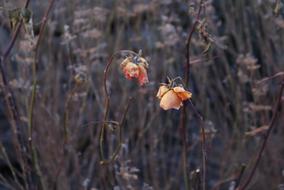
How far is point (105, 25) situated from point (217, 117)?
0.94 m

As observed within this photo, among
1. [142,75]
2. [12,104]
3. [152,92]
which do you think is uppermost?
[142,75]

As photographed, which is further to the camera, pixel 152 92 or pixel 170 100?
pixel 152 92

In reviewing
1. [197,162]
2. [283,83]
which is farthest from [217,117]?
[283,83]

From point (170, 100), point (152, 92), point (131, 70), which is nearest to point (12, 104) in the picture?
point (131, 70)

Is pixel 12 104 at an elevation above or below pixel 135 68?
below

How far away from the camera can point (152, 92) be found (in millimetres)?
3740

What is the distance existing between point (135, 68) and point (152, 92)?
1.74m

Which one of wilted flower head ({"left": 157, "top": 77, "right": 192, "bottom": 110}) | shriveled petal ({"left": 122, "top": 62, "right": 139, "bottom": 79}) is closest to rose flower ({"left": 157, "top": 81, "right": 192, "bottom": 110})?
wilted flower head ({"left": 157, "top": 77, "right": 192, "bottom": 110})

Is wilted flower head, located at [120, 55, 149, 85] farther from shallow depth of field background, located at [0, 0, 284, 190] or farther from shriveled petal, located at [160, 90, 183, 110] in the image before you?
shallow depth of field background, located at [0, 0, 284, 190]

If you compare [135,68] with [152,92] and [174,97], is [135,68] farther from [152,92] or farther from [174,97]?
[152,92]

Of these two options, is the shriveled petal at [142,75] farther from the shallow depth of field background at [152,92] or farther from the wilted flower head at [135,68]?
the shallow depth of field background at [152,92]

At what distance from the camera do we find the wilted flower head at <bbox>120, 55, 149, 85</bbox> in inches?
79.0

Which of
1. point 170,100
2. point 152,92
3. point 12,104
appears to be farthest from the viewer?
point 152,92

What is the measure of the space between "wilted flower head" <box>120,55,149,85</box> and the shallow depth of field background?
1.17 m
